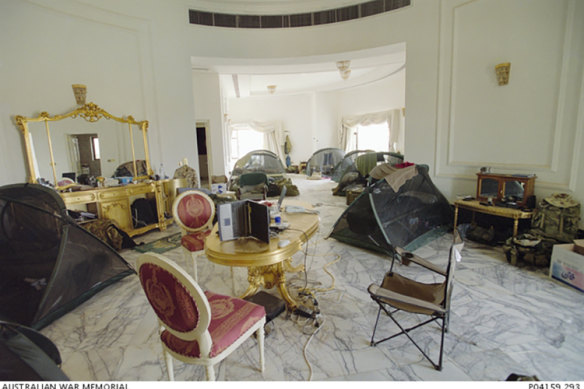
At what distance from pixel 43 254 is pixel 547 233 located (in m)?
4.96

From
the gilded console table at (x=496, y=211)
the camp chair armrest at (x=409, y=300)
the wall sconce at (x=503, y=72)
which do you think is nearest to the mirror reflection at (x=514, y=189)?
the gilded console table at (x=496, y=211)

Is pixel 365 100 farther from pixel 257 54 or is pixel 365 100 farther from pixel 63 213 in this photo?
pixel 63 213

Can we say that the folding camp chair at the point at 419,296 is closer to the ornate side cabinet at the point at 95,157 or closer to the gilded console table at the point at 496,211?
the gilded console table at the point at 496,211

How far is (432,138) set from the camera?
171 inches

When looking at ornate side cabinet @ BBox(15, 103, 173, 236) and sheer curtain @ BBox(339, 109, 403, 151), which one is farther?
sheer curtain @ BBox(339, 109, 403, 151)

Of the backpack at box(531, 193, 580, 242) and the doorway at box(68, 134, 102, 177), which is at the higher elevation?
the doorway at box(68, 134, 102, 177)

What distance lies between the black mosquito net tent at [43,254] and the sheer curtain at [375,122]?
817 centimetres

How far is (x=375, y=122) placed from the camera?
30.9ft

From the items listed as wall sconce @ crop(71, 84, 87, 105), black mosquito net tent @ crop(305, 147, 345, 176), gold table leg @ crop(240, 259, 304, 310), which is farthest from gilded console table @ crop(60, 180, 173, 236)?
black mosquito net tent @ crop(305, 147, 345, 176)

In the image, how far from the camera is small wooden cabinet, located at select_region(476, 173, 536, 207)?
10.8 ft

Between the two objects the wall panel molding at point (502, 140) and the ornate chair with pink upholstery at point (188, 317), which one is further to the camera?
the wall panel molding at point (502, 140)

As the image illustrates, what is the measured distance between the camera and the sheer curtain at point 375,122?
8.62 meters

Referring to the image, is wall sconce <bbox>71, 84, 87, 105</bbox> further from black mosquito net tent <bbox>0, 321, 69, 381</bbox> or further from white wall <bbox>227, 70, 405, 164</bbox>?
white wall <bbox>227, 70, 405, 164</bbox>

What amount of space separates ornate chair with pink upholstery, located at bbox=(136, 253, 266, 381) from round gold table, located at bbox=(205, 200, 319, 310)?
30 cm
